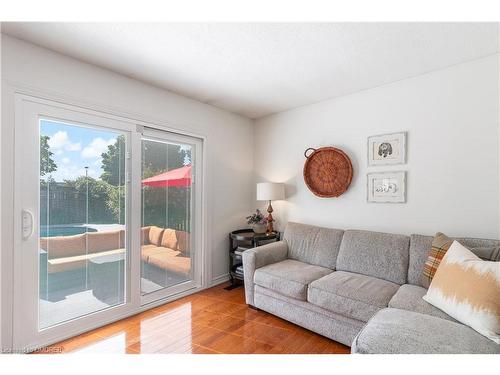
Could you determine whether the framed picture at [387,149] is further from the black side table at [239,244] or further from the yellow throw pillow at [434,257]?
the black side table at [239,244]

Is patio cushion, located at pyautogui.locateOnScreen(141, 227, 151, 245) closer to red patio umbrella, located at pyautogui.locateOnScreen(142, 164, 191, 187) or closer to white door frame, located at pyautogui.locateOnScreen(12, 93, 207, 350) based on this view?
white door frame, located at pyautogui.locateOnScreen(12, 93, 207, 350)

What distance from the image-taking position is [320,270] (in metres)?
2.54

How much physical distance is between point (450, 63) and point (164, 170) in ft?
9.88

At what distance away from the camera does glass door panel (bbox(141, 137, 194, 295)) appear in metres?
2.75

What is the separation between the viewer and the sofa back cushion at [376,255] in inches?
88.8

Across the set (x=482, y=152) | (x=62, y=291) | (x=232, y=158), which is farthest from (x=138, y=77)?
(x=482, y=152)

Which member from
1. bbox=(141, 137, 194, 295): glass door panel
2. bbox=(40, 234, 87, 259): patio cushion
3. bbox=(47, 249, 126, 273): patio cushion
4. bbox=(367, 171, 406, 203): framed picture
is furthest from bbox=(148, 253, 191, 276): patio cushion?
bbox=(367, 171, 406, 203): framed picture

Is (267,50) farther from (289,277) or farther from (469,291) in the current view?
(469,291)

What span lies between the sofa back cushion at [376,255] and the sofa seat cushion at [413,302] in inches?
8.4

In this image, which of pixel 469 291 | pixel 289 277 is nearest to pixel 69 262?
pixel 289 277

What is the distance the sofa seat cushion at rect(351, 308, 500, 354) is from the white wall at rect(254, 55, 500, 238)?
1200 mm

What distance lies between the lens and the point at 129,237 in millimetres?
2566

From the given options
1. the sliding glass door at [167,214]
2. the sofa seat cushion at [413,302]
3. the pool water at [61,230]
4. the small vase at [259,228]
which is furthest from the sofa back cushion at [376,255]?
the pool water at [61,230]
